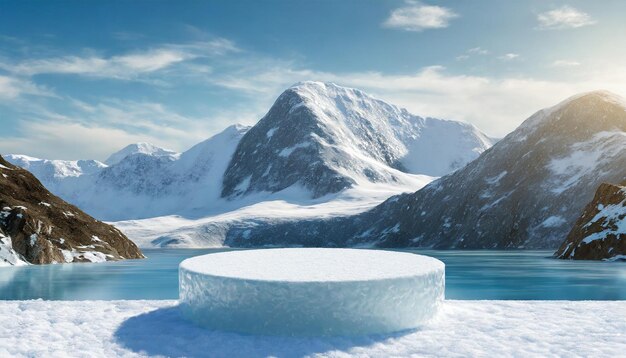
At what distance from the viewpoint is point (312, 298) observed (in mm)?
17844

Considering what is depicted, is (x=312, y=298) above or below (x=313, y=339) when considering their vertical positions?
above

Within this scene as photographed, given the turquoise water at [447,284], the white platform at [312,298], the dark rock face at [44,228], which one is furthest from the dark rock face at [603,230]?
the white platform at [312,298]

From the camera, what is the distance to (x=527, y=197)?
487 feet

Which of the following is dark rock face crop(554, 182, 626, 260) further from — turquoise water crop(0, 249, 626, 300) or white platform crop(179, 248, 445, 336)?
white platform crop(179, 248, 445, 336)

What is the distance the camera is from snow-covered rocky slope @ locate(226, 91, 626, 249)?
136 meters

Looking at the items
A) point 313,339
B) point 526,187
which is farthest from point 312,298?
point 526,187

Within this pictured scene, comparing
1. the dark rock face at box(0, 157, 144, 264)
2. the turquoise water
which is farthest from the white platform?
the dark rock face at box(0, 157, 144, 264)

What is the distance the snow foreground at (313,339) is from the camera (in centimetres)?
1675

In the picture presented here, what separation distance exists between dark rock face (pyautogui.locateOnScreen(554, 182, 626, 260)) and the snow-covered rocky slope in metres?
52.8

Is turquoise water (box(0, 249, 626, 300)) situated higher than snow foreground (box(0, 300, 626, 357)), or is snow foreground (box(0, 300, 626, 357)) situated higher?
snow foreground (box(0, 300, 626, 357))

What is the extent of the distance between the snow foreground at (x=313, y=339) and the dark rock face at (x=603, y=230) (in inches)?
2139

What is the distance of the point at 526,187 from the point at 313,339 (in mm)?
143782

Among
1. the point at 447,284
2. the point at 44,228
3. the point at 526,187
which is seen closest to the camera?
the point at 447,284

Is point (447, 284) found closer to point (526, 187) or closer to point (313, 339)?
point (313, 339)
